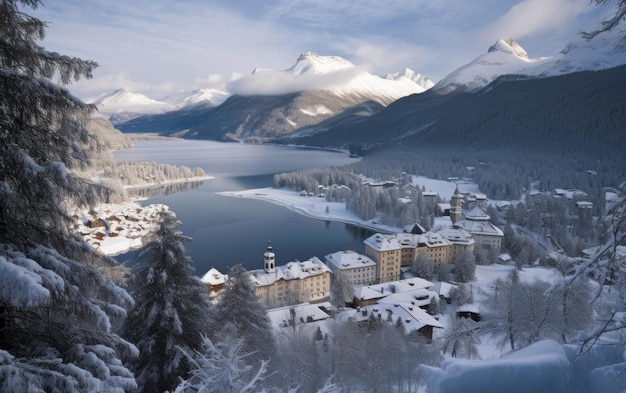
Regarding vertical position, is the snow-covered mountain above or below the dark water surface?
above

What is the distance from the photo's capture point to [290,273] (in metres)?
23.8

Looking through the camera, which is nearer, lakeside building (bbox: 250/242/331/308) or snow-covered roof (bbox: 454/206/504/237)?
lakeside building (bbox: 250/242/331/308)

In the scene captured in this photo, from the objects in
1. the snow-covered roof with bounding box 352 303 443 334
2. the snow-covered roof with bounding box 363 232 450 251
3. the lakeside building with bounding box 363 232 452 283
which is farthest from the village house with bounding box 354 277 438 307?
the snow-covered roof with bounding box 363 232 450 251

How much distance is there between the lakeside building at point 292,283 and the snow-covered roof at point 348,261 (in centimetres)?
251

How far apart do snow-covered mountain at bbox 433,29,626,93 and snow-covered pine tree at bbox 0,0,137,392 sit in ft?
352

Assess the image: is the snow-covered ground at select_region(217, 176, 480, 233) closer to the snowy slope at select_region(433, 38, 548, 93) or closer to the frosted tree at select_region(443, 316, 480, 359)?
the frosted tree at select_region(443, 316, 480, 359)

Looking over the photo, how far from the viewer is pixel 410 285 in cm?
2422

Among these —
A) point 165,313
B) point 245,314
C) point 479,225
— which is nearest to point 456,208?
point 479,225

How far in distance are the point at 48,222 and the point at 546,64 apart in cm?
18717

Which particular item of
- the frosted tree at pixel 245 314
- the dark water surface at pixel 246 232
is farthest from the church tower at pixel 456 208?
the frosted tree at pixel 245 314

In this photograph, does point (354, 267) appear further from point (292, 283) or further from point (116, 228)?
point (116, 228)

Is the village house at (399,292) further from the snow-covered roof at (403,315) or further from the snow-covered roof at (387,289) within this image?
the snow-covered roof at (403,315)

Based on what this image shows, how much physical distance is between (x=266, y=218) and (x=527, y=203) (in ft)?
119

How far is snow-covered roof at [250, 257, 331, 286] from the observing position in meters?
23.0
